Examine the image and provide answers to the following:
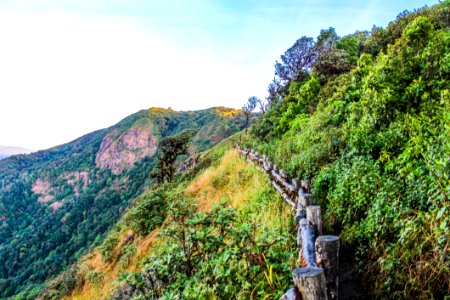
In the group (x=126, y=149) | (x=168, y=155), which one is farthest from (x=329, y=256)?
(x=126, y=149)

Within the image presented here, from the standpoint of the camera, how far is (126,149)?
305 ft

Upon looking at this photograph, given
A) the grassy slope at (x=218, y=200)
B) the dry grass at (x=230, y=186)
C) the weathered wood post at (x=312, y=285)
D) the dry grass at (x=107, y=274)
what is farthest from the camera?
the dry grass at (x=107, y=274)

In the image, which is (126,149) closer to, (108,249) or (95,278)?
(108,249)

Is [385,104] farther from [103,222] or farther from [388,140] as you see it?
[103,222]

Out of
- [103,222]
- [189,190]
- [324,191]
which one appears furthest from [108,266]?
[103,222]

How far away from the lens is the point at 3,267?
5456cm

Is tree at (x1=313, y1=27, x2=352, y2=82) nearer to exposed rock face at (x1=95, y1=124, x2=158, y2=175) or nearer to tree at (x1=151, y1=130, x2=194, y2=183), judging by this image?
tree at (x1=151, y1=130, x2=194, y2=183)

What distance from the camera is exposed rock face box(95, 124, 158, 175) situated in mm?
88056

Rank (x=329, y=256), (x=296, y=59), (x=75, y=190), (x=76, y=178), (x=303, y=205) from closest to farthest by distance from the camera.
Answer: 1. (x=329, y=256)
2. (x=303, y=205)
3. (x=296, y=59)
4. (x=75, y=190)
5. (x=76, y=178)

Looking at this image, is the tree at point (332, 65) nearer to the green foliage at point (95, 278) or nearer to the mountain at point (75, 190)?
the green foliage at point (95, 278)

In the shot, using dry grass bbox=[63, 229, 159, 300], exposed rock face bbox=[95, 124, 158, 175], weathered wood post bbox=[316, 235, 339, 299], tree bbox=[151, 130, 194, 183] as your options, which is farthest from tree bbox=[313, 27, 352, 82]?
exposed rock face bbox=[95, 124, 158, 175]

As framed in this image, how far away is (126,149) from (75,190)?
19.1 m

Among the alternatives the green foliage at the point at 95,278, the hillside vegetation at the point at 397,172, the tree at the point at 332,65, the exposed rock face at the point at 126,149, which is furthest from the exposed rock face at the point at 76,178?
the hillside vegetation at the point at 397,172

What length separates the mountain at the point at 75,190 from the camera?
52344 mm
